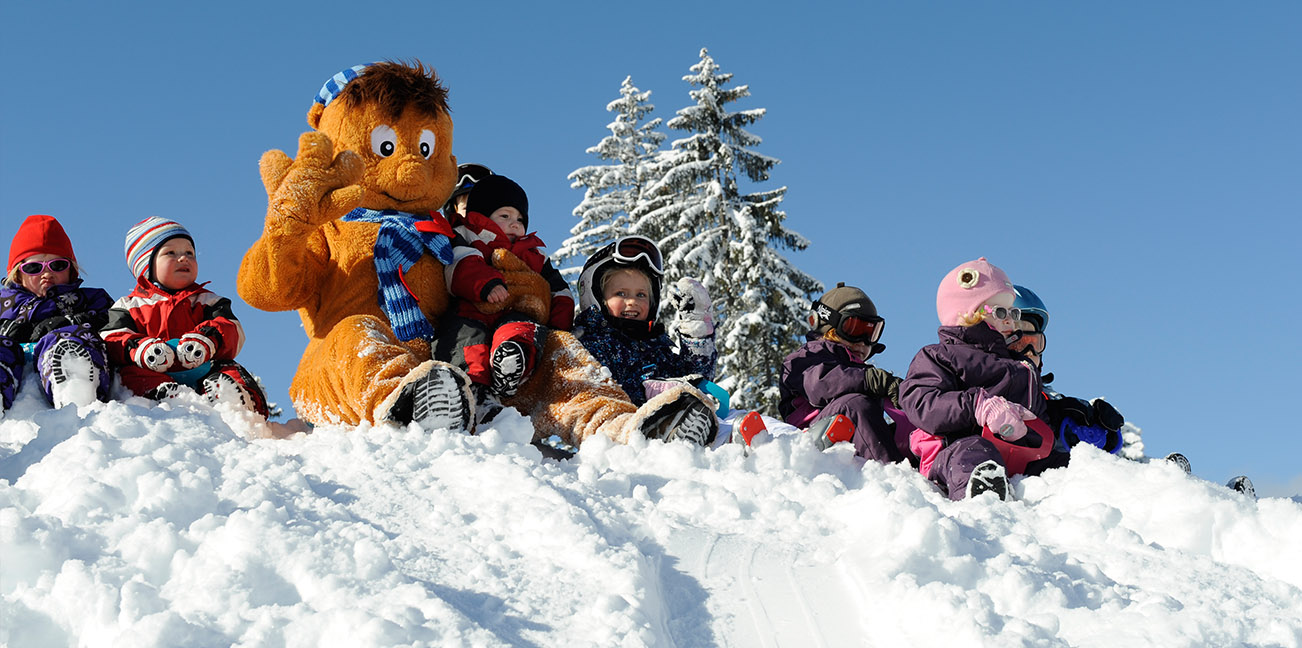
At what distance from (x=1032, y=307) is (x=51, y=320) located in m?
5.68

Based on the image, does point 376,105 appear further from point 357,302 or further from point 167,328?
point 167,328

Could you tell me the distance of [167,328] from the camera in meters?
5.79

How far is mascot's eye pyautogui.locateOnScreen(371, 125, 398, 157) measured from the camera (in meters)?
6.02

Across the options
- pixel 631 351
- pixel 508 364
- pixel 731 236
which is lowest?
pixel 508 364

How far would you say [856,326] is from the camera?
21.6 feet

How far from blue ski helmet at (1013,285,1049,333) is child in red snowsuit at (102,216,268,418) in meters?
4.47

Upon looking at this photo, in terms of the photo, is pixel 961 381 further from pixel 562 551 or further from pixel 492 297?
pixel 562 551

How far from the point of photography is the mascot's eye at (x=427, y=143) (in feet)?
20.2

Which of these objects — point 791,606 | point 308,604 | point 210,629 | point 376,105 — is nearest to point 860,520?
point 791,606

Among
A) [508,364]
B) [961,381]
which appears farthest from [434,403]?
[961,381]

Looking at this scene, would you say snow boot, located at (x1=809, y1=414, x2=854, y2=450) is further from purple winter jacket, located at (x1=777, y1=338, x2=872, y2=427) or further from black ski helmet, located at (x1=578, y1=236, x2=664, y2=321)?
black ski helmet, located at (x1=578, y1=236, x2=664, y2=321)

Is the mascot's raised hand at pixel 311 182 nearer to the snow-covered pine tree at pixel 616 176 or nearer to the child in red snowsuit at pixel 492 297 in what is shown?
the child in red snowsuit at pixel 492 297

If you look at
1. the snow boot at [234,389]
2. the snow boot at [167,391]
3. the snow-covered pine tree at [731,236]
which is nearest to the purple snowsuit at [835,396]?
the snow boot at [234,389]

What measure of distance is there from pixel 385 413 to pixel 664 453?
48.5 inches
